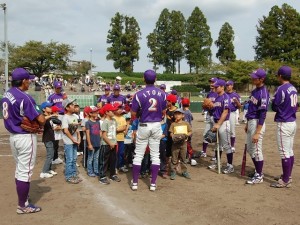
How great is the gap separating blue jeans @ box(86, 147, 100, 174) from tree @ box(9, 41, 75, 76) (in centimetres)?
4086

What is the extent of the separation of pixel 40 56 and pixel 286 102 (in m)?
44.2

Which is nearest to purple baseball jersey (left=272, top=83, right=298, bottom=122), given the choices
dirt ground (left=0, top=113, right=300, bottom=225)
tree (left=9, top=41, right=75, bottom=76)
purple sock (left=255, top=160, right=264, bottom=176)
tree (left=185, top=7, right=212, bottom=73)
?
A: purple sock (left=255, top=160, right=264, bottom=176)

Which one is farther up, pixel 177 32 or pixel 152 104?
pixel 177 32

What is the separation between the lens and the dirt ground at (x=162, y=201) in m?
4.70

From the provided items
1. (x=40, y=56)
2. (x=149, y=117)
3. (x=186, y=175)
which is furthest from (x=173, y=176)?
(x=40, y=56)

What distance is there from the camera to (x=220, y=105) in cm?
725

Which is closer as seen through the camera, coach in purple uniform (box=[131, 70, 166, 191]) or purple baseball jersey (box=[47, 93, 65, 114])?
coach in purple uniform (box=[131, 70, 166, 191])

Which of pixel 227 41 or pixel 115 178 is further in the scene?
pixel 227 41

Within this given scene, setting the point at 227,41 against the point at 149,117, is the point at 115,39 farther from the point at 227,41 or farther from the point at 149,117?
the point at 149,117

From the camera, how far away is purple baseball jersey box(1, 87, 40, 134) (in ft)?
15.6

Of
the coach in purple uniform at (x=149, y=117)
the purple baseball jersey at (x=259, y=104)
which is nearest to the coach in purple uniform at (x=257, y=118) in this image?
the purple baseball jersey at (x=259, y=104)

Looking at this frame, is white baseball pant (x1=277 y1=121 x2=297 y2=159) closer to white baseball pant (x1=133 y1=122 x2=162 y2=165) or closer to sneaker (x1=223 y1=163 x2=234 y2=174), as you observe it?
sneaker (x1=223 y1=163 x2=234 y2=174)

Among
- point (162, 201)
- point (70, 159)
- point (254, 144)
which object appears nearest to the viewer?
point (162, 201)

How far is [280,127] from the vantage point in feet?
20.1
